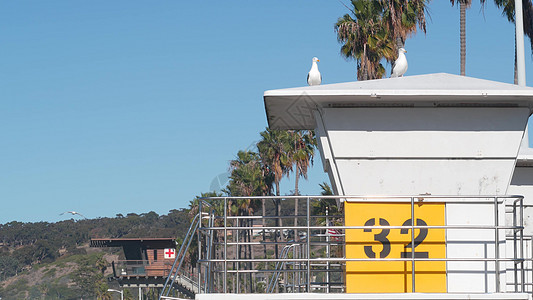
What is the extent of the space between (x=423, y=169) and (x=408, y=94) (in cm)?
108

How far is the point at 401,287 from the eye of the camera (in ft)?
32.5

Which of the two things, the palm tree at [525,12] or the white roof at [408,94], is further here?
the palm tree at [525,12]

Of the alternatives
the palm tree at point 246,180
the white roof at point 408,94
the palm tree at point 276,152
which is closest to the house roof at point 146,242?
the palm tree at point 246,180

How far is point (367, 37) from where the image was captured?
122 feet

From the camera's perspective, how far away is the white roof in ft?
33.0

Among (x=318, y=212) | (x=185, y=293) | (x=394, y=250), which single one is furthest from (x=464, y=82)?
(x=185, y=293)

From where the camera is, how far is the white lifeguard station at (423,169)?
1000 centimetres

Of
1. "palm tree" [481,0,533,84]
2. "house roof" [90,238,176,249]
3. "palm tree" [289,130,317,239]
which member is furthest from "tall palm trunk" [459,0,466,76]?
"house roof" [90,238,176,249]

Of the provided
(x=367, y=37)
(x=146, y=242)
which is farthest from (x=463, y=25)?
(x=146, y=242)

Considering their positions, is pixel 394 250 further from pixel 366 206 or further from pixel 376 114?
pixel 376 114

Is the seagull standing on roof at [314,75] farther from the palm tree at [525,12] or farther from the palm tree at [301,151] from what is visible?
the palm tree at [301,151]

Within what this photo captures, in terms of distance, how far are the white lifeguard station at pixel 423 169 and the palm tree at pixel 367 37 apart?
26.6m

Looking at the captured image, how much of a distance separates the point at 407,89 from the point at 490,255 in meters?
2.58

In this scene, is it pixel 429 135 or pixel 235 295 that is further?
pixel 429 135
